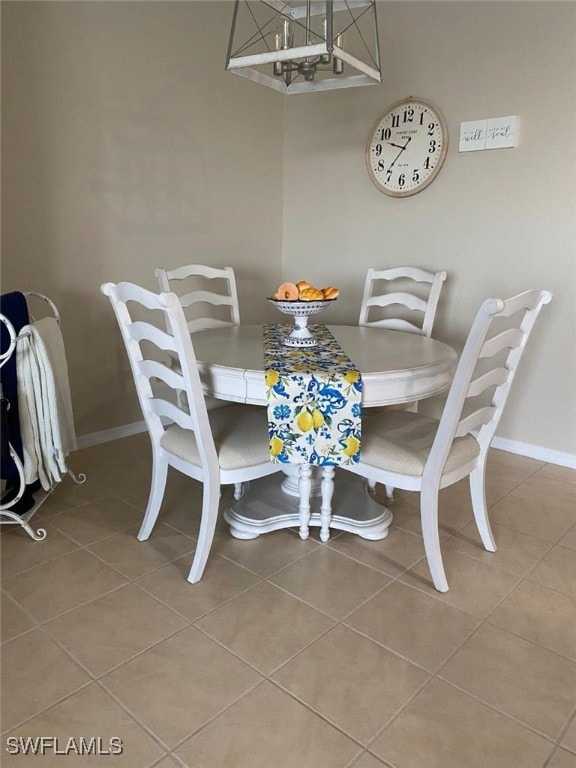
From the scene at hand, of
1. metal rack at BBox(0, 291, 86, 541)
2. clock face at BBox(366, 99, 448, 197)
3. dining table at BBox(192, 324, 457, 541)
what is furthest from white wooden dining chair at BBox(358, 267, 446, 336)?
metal rack at BBox(0, 291, 86, 541)

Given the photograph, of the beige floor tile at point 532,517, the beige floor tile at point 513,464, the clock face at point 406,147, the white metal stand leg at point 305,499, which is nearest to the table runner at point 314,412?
the white metal stand leg at point 305,499

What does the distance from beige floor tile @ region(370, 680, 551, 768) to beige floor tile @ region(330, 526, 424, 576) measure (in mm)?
Answer: 581

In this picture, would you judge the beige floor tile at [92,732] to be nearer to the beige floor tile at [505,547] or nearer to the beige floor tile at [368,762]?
the beige floor tile at [368,762]

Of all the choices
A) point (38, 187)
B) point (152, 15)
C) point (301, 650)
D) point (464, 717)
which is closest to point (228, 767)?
point (301, 650)

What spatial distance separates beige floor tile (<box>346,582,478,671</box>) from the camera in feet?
5.37

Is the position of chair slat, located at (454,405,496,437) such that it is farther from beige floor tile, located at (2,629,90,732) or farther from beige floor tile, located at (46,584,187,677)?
beige floor tile, located at (2,629,90,732)

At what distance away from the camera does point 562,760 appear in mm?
1306

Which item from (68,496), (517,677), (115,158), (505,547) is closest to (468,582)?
(505,547)

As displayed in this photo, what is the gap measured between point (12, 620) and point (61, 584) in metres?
0.20

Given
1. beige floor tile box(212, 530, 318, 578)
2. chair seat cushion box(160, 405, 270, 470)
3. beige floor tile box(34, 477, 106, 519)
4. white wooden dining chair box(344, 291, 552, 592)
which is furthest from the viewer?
beige floor tile box(34, 477, 106, 519)

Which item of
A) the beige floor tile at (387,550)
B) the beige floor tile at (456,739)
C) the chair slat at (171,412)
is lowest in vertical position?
the beige floor tile at (387,550)

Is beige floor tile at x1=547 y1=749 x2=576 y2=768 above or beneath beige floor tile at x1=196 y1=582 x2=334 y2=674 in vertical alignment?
above

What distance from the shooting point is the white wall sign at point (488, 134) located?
2824mm

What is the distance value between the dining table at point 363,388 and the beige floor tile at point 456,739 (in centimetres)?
79
